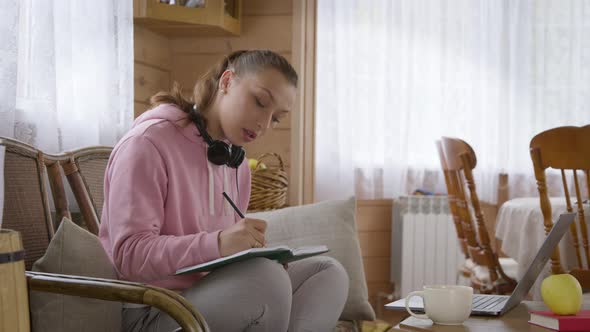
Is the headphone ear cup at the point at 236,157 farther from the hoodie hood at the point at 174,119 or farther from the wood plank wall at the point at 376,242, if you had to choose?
the wood plank wall at the point at 376,242

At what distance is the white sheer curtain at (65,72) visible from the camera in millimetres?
1714

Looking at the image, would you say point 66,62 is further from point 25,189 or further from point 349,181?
point 349,181

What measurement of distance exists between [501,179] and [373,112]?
729mm

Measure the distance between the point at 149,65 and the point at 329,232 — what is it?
3.62 ft

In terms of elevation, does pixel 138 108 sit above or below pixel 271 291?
above

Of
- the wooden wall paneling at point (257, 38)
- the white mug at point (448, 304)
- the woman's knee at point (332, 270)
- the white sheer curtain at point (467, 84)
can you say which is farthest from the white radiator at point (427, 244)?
the white mug at point (448, 304)

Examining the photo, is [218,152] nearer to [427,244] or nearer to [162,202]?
[162,202]

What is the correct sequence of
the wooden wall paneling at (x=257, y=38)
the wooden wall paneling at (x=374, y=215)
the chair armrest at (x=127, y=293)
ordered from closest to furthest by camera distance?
1. the chair armrest at (x=127, y=293)
2. the wooden wall paneling at (x=257, y=38)
3. the wooden wall paneling at (x=374, y=215)

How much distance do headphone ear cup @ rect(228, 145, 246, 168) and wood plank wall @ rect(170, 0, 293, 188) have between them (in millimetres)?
1169

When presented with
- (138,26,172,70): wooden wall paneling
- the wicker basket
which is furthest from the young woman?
(138,26,172,70): wooden wall paneling

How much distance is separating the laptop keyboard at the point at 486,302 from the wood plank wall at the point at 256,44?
1.49 meters

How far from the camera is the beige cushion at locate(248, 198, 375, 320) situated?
82.0 inches

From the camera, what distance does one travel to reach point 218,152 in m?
1.65

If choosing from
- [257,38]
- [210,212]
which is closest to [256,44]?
[257,38]
